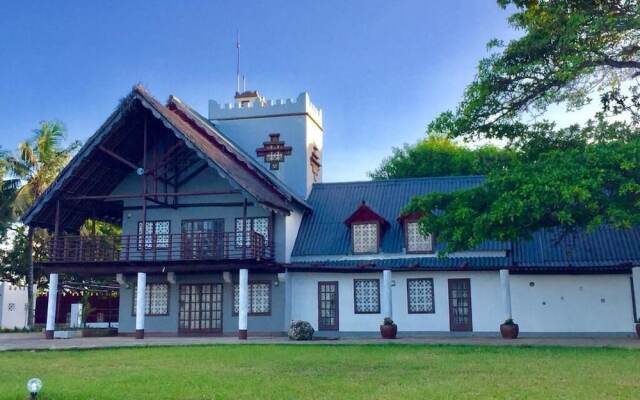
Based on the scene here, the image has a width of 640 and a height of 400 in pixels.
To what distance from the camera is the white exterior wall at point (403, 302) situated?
956 inches

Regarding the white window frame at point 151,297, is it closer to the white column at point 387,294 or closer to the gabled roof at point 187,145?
the gabled roof at point 187,145

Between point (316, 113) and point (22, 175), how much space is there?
17.1m

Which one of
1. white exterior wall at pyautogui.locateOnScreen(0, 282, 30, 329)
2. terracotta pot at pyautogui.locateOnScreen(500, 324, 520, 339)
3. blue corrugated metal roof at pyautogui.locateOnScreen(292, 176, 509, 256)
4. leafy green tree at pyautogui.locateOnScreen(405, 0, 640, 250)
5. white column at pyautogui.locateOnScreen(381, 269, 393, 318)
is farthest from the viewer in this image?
white exterior wall at pyautogui.locateOnScreen(0, 282, 30, 329)

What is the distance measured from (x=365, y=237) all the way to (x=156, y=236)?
26.8ft

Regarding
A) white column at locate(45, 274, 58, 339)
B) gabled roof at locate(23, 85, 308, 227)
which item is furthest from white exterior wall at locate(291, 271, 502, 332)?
white column at locate(45, 274, 58, 339)

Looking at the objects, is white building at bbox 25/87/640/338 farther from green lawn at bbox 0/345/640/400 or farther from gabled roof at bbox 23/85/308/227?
green lawn at bbox 0/345/640/400

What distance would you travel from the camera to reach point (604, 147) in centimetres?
1524

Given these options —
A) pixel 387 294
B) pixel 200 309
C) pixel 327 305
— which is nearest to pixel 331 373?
pixel 387 294

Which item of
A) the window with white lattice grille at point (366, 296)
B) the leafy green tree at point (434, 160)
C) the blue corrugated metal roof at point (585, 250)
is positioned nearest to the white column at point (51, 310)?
the window with white lattice grille at point (366, 296)

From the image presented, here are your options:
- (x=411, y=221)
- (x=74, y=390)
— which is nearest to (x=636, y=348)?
(x=411, y=221)

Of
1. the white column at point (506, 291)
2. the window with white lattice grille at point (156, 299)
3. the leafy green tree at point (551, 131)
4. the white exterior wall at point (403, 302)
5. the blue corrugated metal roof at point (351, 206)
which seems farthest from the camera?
the window with white lattice grille at point (156, 299)

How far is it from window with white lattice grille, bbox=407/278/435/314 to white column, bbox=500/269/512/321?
2.77m

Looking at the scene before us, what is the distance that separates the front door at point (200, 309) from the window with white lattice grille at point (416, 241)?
25.5 ft

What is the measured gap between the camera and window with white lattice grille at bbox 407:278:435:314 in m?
24.9
